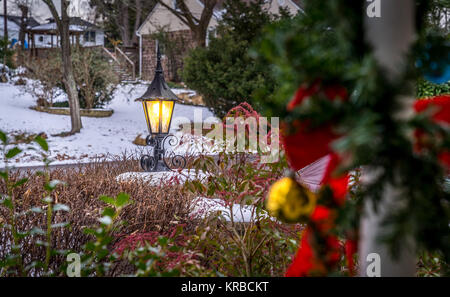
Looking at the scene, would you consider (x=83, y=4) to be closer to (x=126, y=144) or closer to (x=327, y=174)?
(x=126, y=144)

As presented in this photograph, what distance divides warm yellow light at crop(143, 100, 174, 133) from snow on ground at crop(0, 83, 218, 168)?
539 cm

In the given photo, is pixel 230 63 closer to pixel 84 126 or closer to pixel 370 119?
pixel 84 126

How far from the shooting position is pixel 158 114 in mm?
5328

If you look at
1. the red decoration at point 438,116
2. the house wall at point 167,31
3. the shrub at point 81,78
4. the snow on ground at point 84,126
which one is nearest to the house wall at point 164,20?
the house wall at point 167,31

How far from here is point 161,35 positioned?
23.9 metres

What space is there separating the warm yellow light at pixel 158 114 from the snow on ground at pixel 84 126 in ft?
17.7

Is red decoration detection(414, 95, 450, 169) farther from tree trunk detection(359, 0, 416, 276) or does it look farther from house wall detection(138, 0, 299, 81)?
house wall detection(138, 0, 299, 81)

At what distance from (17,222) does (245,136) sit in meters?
1.47

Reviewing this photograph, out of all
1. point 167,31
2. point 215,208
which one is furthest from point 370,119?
point 167,31

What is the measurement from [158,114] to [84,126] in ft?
34.8

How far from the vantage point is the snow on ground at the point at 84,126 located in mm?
12188

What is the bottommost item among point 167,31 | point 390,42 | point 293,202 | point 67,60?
point 293,202

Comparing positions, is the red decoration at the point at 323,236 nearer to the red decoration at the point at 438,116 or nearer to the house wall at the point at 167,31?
the red decoration at the point at 438,116
